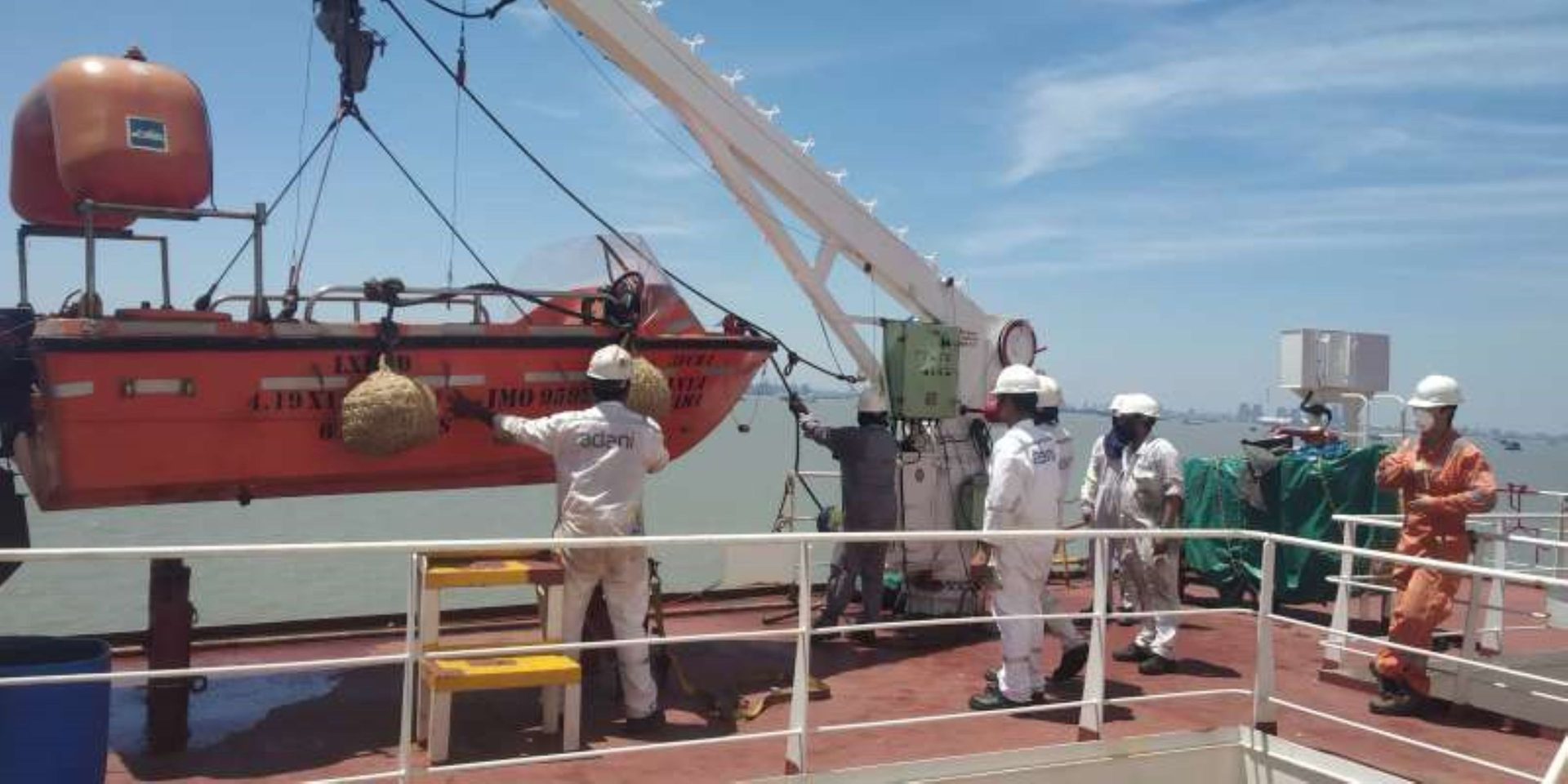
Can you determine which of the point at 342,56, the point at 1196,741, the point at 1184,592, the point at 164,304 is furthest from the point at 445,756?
the point at 1184,592

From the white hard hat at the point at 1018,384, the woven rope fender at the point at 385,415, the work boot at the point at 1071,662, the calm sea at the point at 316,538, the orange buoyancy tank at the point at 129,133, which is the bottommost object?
the calm sea at the point at 316,538

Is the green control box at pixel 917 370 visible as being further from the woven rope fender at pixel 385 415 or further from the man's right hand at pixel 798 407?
the woven rope fender at pixel 385 415

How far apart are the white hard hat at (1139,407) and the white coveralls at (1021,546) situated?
109 cm

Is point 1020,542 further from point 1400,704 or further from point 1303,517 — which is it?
Result: point 1303,517

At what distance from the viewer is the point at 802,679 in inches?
161

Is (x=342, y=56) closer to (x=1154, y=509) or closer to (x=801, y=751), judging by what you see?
(x=801, y=751)

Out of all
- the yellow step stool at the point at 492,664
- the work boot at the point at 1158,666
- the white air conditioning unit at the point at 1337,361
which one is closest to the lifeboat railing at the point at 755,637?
the yellow step stool at the point at 492,664

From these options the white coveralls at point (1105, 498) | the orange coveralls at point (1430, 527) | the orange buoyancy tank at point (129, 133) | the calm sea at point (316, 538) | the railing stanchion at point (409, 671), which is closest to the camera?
the railing stanchion at point (409, 671)

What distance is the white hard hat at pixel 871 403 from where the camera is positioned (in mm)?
6889

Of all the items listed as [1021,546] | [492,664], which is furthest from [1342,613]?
[492,664]

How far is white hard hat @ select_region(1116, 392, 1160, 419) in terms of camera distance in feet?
20.9

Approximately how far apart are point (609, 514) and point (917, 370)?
106 inches

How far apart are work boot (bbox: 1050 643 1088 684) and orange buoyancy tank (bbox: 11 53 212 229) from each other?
439 centimetres

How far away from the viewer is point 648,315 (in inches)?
259
